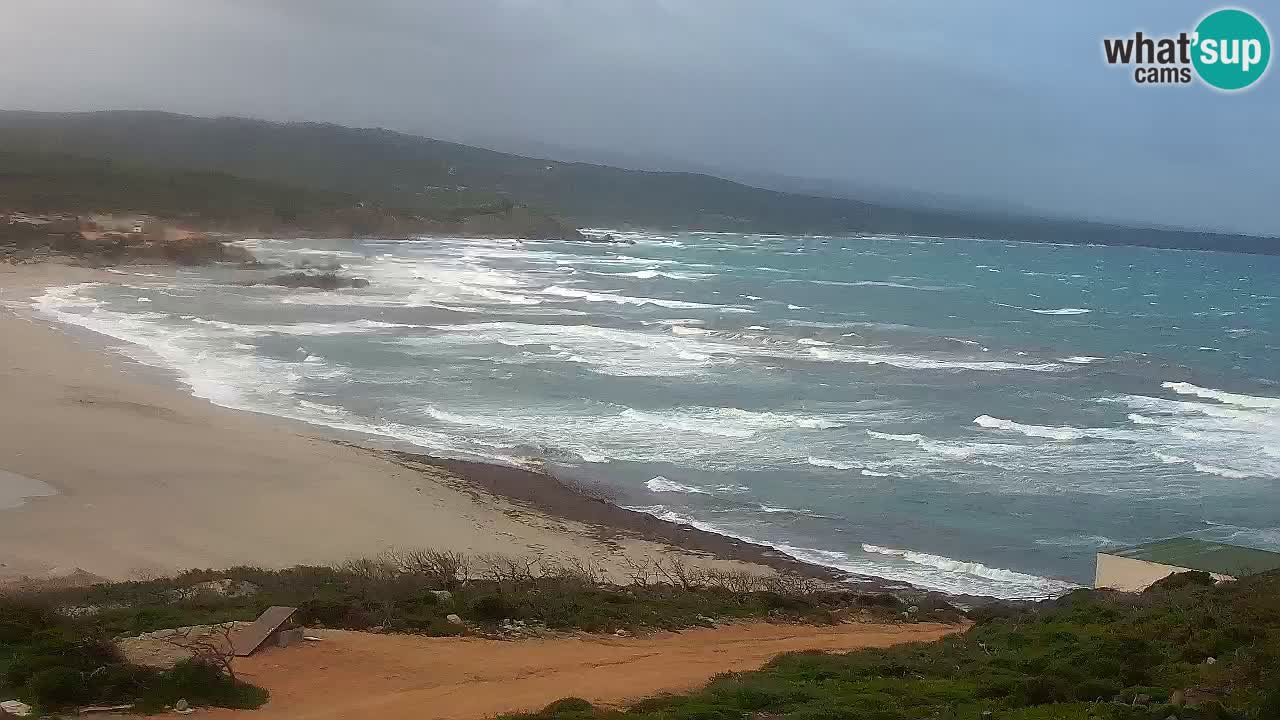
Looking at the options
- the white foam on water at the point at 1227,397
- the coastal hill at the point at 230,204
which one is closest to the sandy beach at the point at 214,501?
the white foam on water at the point at 1227,397

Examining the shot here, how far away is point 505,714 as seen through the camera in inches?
313

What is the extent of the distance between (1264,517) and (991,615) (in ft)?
35.1

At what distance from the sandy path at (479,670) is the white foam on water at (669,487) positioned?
28.4 ft

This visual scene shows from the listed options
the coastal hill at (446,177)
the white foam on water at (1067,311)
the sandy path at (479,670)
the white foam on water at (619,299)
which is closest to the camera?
the sandy path at (479,670)

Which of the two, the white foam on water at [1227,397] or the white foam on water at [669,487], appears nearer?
the white foam on water at [669,487]

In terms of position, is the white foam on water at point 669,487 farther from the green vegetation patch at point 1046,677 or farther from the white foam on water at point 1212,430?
the white foam on water at point 1212,430

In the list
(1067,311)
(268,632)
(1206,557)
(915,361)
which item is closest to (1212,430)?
(915,361)

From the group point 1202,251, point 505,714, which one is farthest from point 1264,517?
point 1202,251

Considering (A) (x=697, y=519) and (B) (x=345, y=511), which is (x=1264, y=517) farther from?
(B) (x=345, y=511)

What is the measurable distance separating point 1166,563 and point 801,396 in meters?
16.0

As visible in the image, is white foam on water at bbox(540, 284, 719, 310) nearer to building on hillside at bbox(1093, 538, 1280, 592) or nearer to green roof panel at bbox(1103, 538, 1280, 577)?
green roof panel at bbox(1103, 538, 1280, 577)

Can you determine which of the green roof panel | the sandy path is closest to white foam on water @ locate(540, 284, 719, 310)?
the green roof panel

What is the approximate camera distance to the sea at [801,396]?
19.8m

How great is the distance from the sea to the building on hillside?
79.9 inches
